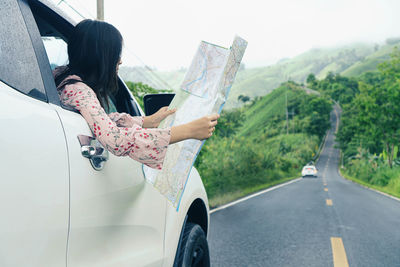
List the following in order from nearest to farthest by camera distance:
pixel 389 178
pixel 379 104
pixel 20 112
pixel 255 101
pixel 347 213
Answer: pixel 20 112
pixel 347 213
pixel 389 178
pixel 379 104
pixel 255 101

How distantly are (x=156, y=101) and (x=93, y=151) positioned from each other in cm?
110

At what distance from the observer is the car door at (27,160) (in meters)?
1.09

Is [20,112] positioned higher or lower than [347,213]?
higher

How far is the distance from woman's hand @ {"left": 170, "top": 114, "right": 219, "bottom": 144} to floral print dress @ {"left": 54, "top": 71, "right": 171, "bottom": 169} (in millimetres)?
35

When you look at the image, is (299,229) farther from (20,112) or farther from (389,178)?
(389,178)

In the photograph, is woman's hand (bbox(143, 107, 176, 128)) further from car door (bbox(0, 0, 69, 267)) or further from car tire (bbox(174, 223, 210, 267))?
car door (bbox(0, 0, 69, 267))

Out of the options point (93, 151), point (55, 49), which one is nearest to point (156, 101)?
point (55, 49)

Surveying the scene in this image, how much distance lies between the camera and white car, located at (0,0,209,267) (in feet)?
3.68

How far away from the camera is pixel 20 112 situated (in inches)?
47.4

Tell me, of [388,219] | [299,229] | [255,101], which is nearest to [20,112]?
[299,229]

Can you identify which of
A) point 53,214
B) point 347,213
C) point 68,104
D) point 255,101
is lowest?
point 255,101

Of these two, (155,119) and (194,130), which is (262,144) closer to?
(155,119)

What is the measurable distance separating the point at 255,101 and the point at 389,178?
308 feet

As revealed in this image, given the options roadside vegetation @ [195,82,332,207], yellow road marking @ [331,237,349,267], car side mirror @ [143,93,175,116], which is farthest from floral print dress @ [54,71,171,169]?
roadside vegetation @ [195,82,332,207]
